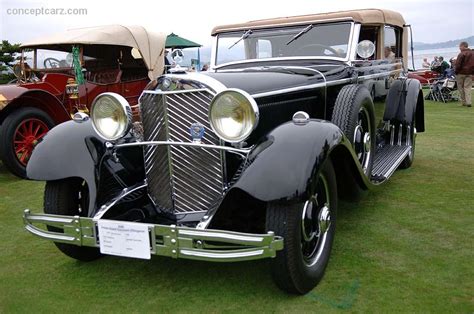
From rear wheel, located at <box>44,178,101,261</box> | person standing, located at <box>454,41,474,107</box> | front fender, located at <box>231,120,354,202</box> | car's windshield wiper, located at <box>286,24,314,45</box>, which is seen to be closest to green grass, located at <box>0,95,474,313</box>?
rear wheel, located at <box>44,178,101,261</box>

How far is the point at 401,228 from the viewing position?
3455mm

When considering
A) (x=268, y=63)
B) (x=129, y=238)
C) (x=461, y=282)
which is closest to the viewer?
(x=129, y=238)

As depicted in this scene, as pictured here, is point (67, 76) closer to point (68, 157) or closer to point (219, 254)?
point (68, 157)

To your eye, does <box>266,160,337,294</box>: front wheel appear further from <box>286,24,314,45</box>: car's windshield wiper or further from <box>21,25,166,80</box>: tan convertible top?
<box>21,25,166,80</box>: tan convertible top

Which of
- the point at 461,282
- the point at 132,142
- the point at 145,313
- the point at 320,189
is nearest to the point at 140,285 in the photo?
the point at 145,313

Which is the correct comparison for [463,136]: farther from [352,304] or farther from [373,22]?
[352,304]

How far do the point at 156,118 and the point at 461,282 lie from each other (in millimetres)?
1999

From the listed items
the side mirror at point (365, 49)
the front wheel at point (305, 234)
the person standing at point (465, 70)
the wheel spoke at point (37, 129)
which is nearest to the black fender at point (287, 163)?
the front wheel at point (305, 234)

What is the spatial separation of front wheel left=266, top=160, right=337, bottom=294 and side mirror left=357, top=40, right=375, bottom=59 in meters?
1.65

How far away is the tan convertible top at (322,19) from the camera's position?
4062 millimetres

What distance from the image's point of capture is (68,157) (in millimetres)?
2871

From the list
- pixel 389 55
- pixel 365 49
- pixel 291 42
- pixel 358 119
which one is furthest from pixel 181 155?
pixel 389 55

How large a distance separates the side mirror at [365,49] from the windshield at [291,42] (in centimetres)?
12

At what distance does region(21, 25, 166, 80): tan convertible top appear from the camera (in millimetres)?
6895
